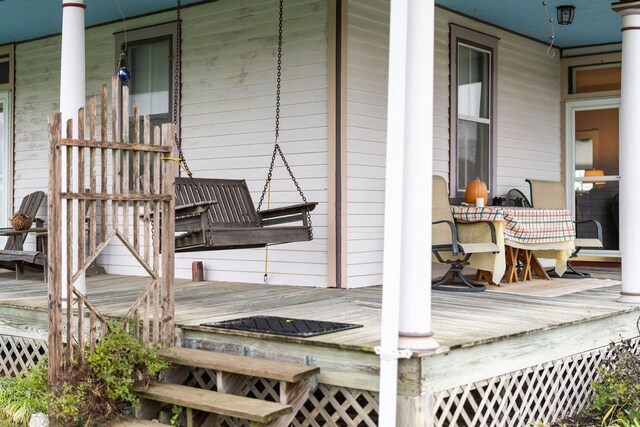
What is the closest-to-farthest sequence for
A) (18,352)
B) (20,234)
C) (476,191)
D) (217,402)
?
1. (217,402)
2. (18,352)
3. (476,191)
4. (20,234)

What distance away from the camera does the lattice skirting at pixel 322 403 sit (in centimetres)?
378

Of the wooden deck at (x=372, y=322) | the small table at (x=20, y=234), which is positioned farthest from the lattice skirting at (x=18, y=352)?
the small table at (x=20, y=234)

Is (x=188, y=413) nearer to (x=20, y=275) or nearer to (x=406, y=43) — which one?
(x=406, y=43)

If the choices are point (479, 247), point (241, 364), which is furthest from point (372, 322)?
point (479, 247)

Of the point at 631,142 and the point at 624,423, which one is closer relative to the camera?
the point at 624,423

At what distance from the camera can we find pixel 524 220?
21.8 ft

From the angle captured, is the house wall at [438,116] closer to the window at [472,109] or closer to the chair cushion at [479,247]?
the window at [472,109]

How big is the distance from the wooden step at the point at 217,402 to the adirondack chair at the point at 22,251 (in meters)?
3.59

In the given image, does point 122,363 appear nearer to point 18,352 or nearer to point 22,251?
point 18,352

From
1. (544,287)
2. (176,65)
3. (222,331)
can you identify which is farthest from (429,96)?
(176,65)

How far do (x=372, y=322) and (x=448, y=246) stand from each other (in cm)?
198

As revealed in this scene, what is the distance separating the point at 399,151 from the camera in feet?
11.7

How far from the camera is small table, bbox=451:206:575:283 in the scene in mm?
6484

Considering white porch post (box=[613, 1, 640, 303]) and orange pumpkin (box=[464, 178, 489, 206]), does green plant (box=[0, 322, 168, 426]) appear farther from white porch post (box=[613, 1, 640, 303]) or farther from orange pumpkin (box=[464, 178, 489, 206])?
orange pumpkin (box=[464, 178, 489, 206])
